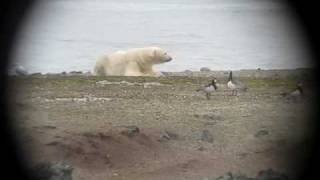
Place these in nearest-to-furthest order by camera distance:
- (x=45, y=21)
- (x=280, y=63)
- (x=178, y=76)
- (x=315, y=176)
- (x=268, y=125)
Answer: (x=315, y=176) < (x=268, y=125) < (x=178, y=76) < (x=280, y=63) < (x=45, y=21)

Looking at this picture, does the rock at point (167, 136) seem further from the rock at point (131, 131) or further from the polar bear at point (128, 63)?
the polar bear at point (128, 63)

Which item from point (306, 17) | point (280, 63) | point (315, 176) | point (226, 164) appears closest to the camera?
point (315, 176)

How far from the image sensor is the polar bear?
30.7ft

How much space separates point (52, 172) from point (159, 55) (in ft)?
17.7

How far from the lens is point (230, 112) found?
22.4ft

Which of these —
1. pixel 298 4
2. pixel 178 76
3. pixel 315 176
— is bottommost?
pixel 315 176

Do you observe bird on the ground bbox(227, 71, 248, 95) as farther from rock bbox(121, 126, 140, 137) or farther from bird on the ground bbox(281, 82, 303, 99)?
rock bbox(121, 126, 140, 137)

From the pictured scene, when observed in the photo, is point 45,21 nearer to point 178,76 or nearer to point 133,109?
point 178,76

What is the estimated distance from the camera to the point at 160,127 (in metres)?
6.27

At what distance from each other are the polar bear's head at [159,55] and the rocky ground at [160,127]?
6.10 feet

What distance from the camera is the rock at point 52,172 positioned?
199 inches

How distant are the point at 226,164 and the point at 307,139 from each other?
0.69 meters

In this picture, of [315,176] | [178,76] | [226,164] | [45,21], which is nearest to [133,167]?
[226,164]

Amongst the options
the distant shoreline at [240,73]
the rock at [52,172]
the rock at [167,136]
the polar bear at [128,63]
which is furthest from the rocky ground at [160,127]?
the polar bear at [128,63]
